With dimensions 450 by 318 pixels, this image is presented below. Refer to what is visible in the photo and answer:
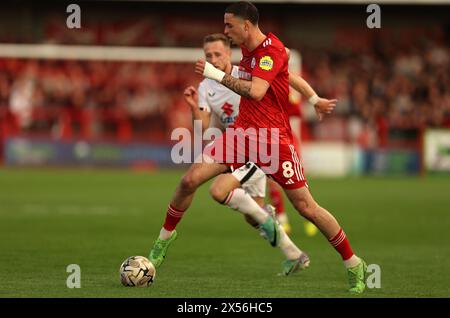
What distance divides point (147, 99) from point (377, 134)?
6.77m

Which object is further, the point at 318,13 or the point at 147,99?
the point at 318,13

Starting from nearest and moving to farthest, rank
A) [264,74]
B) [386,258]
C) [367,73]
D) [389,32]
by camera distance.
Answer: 1. [264,74]
2. [386,258]
3. [367,73]
4. [389,32]

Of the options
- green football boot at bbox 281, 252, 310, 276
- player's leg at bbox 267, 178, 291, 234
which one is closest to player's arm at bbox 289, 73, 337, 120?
green football boot at bbox 281, 252, 310, 276

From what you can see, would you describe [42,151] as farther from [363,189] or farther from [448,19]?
[448,19]

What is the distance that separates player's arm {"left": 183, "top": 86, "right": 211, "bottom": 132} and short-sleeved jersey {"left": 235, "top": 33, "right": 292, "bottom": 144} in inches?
33.4

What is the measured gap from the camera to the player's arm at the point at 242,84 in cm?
921

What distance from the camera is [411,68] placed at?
33.9 meters

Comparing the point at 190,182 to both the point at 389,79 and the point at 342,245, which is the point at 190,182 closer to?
the point at 342,245

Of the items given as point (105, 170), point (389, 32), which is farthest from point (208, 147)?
point (389, 32)

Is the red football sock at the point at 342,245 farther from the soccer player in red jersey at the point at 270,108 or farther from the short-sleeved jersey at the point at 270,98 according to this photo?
the short-sleeved jersey at the point at 270,98

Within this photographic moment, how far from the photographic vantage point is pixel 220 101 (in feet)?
38.3

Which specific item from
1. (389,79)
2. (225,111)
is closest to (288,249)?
(225,111)

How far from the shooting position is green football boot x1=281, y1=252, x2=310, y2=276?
10.5 m

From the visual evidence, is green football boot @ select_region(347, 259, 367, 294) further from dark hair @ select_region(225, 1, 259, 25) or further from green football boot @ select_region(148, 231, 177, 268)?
dark hair @ select_region(225, 1, 259, 25)
